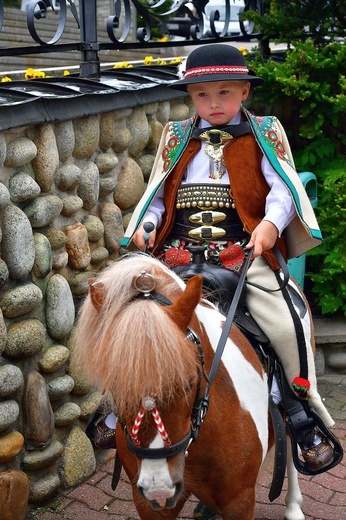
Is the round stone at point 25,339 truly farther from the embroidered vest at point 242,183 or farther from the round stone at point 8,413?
the embroidered vest at point 242,183

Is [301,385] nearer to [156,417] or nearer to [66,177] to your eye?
[156,417]

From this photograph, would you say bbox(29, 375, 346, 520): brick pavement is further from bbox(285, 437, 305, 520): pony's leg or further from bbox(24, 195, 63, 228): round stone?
bbox(24, 195, 63, 228): round stone

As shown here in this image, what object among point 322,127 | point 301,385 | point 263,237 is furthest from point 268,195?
point 322,127

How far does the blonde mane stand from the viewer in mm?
2410

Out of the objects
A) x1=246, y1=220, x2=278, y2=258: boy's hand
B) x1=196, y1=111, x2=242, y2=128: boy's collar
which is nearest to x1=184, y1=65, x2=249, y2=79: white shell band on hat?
x1=196, y1=111, x2=242, y2=128: boy's collar

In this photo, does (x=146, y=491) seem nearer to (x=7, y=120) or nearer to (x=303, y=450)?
(x=303, y=450)

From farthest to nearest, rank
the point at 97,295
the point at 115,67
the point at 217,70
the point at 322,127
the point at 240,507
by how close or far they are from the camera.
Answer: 1. the point at 322,127
2. the point at 115,67
3. the point at 217,70
4. the point at 240,507
5. the point at 97,295

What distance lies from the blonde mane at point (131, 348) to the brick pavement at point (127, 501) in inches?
72.6

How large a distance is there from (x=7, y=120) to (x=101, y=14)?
46.8 ft

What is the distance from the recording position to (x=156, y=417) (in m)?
2.43

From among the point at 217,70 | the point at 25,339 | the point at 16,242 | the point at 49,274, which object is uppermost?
the point at 217,70

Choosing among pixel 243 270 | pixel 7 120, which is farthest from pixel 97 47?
pixel 243 270

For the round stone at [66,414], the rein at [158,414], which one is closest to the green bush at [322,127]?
the round stone at [66,414]

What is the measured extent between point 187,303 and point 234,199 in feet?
3.46
